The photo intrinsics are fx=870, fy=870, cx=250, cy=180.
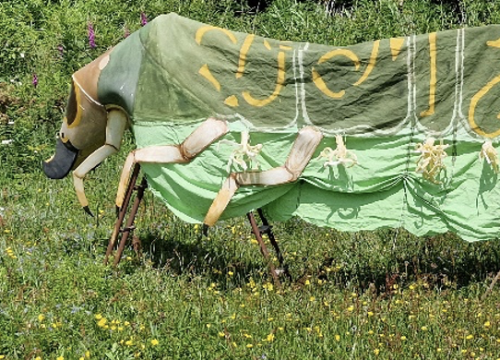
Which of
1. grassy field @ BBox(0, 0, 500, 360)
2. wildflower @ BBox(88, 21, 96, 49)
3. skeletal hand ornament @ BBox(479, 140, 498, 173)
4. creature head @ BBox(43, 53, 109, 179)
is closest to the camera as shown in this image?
grassy field @ BBox(0, 0, 500, 360)

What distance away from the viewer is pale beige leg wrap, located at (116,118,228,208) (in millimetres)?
5035

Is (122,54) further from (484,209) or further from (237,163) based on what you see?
(484,209)

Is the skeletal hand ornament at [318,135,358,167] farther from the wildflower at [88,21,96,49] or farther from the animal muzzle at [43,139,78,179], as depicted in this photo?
the wildflower at [88,21,96,49]

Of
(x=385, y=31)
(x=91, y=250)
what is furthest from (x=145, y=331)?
(x=385, y=31)

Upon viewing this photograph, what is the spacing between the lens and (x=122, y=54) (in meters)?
5.24

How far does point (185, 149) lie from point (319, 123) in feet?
2.64

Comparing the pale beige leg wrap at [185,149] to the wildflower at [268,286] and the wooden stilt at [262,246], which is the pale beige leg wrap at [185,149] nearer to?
the wooden stilt at [262,246]

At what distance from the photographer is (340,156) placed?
4.92 meters

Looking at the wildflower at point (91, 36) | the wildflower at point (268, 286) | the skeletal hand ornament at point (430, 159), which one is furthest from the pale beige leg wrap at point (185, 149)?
the wildflower at point (91, 36)

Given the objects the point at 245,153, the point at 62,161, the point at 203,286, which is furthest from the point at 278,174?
the point at 62,161

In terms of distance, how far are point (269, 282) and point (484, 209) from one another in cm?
135

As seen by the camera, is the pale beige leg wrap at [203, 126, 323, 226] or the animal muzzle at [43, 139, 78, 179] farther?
the animal muzzle at [43, 139, 78, 179]

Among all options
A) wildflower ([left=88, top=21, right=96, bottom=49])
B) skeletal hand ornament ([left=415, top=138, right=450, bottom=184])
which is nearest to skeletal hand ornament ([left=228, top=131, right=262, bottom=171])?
skeletal hand ornament ([left=415, top=138, right=450, bottom=184])

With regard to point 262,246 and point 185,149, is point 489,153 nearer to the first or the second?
point 262,246
